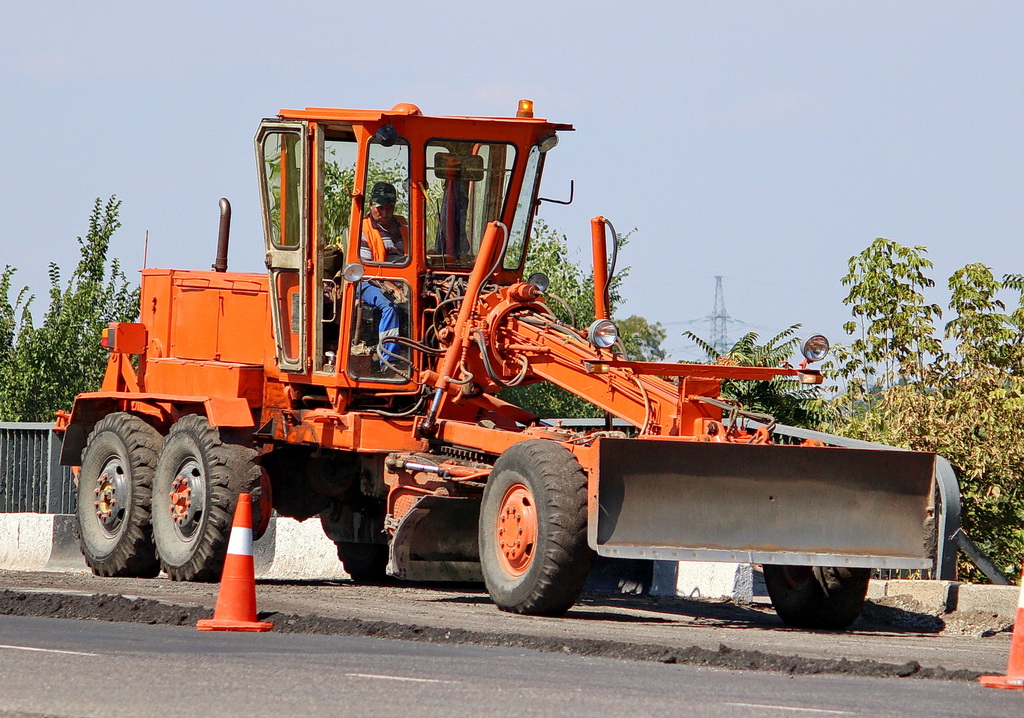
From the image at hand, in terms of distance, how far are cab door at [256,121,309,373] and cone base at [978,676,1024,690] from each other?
7.47 m

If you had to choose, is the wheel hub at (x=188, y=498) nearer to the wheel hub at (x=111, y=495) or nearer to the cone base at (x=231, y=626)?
the wheel hub at (x=111, y=495)

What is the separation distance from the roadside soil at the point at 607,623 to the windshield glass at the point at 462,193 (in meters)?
2.70

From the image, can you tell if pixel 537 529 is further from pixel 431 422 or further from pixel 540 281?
pixel 540 281

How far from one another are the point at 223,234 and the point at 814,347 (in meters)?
5.95

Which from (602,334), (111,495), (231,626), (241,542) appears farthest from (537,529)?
(111,495)

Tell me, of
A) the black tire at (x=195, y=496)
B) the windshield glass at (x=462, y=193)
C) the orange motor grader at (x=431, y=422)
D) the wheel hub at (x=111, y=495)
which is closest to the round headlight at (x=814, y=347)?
the orange motor grader at (x=431, y=422)

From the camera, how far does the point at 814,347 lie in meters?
12.5

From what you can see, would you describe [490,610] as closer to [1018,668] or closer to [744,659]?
[744,659]

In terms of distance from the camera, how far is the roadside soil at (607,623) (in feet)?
29.9

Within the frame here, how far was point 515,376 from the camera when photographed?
13172mm

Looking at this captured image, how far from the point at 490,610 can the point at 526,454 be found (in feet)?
3.73

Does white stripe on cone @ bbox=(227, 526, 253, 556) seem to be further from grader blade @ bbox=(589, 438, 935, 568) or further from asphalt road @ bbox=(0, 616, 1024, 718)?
grader blade @ bbox=(589, 438, 935, 568)

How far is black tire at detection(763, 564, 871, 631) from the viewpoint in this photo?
1180 cm

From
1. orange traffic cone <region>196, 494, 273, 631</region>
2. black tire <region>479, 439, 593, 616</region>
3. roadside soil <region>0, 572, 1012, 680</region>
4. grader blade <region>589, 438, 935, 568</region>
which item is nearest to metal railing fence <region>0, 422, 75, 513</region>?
roadside soil <region>0, 572, 1012, 680</region>
